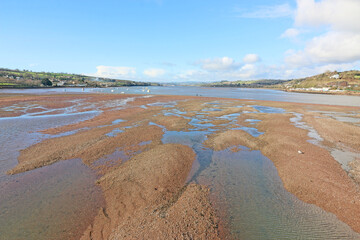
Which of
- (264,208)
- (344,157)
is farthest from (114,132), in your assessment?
(344,157)

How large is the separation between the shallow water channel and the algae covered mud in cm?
5

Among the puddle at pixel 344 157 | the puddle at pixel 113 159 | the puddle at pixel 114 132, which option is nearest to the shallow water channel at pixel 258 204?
the puddle at pixel 344 157

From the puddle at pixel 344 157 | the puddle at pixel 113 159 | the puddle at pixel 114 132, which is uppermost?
the puddle at pixel 114 132

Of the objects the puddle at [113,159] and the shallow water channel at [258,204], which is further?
the puddle at [113,159]

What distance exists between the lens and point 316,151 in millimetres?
16594

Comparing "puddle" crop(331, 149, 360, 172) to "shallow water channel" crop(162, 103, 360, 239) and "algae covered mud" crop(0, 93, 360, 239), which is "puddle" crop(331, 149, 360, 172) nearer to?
"algae covered mud" crop(0, 93, 360, 239)

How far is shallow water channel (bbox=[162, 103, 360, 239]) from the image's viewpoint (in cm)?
755

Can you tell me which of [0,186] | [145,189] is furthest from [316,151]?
[0,186]

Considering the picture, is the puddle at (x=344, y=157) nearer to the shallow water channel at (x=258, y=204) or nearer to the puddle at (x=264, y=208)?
the shallow water channel at (x=258, y=204)

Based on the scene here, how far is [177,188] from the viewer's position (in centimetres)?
1055

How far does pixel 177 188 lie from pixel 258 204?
15.6 feet

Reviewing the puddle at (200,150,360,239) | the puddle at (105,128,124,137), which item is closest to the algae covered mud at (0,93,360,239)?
the puddle at (200,150,360,239)

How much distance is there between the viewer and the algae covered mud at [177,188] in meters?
7.55

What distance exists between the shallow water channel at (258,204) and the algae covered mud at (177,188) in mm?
55
